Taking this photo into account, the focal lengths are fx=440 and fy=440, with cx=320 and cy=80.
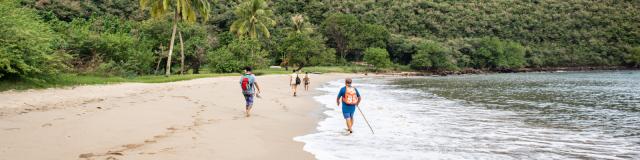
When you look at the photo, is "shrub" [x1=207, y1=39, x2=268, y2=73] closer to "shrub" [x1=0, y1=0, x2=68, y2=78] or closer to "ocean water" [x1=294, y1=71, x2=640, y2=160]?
"shrub" [x1=0, y1=0, x2=68, y2=78]

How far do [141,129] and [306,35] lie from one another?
213ft

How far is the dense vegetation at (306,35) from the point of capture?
97.0ft

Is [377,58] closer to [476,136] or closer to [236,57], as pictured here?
[236,57]

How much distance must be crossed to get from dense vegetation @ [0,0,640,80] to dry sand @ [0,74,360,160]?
21.3ft

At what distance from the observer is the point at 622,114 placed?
1805cm

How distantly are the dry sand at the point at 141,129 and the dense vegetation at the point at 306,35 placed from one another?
6.50 metres

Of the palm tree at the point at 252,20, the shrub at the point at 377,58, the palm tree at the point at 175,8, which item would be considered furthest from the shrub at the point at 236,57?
the shrub at the point at 377,58

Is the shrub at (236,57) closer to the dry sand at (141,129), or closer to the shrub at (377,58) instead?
the shrub at (377,58)

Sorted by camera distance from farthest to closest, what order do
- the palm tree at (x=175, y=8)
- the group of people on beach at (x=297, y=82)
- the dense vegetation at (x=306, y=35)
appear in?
the palm tree at (x=175, y=8)
the dense vegetation at (x=306, y=35)
the group of people on beach at (x=297, y=82)

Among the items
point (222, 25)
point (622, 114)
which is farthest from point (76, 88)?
point (222, 25)

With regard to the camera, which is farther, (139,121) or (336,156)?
(139,121)

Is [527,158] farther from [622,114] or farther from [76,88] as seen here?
[76,88]

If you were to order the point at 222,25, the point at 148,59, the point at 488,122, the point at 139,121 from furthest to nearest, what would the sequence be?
1. the point at 222,25
2. the point at 148,59
3. the point at 488,122
4. the point at 139,121

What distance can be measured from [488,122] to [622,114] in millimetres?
7739
